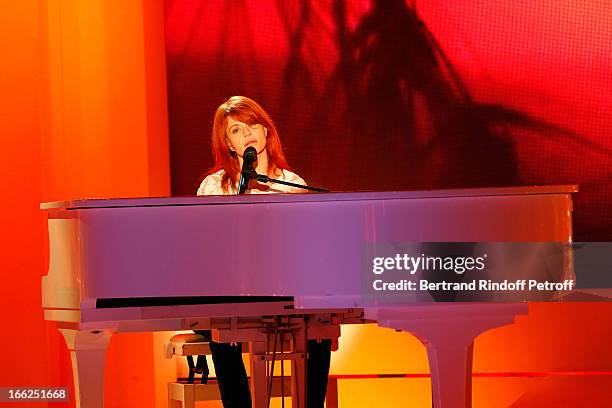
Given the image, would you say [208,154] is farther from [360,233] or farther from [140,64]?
[360,233]

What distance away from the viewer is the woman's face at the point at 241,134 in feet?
12.6

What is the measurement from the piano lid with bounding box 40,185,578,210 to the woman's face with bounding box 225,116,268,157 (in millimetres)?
1002

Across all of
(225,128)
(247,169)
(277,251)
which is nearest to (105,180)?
(225,128)

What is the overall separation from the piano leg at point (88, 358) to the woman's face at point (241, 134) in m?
1.07

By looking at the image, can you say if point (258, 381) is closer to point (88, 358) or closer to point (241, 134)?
point (88, 358)

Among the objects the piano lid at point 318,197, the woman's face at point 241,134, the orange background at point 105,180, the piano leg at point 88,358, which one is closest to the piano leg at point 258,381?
the piano leg at point 88,358

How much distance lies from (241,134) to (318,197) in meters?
1.14

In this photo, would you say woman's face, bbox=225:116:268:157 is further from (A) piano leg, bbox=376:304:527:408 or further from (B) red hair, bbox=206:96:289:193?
(A) piano leg, bbox=376:304:527:408

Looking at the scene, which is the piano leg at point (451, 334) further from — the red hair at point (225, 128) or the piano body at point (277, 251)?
the red hair at point (225, 128)

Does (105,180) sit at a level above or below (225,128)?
below

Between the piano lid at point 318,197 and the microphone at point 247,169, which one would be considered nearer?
the piano lid at point 318,197

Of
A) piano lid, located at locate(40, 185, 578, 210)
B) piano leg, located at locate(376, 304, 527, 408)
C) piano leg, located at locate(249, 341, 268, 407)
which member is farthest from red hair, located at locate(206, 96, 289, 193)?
piano leg, located at locate(376, 304, 527, 408)

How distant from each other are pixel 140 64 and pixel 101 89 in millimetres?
298

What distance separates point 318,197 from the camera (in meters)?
2.77
